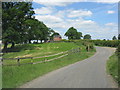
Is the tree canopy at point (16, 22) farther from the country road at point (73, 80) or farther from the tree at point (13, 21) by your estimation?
the country road at point (73, 80)

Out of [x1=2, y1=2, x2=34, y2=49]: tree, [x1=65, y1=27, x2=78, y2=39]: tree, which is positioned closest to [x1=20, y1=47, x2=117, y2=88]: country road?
[x1=2, y1=2, x2=34, y2=49]: tree

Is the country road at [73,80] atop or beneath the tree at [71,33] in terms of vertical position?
beneath

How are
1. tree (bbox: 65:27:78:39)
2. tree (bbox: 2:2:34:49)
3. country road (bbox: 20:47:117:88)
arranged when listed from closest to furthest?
country road (bbox: 20:47:117:88) < tree (bbox: 2:2:34:49) < tree (bbox: 65:27:78:39)

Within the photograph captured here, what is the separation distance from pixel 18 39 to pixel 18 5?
9.78m

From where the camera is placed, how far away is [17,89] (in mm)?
7660

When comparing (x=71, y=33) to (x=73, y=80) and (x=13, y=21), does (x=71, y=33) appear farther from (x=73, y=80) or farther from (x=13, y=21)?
(x=73, y=80)

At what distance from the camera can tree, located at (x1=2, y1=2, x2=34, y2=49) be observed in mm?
39750

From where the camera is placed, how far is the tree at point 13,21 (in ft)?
130

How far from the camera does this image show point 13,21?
4150cm

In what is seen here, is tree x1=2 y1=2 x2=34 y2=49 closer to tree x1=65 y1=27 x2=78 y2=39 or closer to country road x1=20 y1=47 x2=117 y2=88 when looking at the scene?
country road x1=20 y1=47 x2=117 y2=88

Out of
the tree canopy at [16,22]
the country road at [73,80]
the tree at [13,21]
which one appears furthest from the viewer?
the tree canopy at [16,22]

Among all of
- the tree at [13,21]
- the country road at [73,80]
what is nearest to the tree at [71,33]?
the tree at [13,21]

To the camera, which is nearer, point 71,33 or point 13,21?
point 13,21

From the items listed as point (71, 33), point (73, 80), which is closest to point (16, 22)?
point (73, 80)
